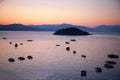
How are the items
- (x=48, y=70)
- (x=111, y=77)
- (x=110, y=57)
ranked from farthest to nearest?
(x=110, y=57) → (x=48, y=70) → (x=111, y=77)

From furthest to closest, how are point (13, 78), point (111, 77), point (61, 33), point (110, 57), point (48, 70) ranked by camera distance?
point (61, 33) < point (110, 57) < point (48, 70) < point (111, 77) < point (13, 78)

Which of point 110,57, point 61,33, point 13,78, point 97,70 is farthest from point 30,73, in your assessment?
point 61,33

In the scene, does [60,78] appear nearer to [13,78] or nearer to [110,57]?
[13,78]

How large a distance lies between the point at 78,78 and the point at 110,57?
23.6ft

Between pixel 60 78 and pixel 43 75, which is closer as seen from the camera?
pixel 60 78

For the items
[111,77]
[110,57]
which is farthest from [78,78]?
[110,57]

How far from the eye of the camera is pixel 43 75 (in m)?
10.8

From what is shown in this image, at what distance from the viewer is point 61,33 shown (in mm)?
60000

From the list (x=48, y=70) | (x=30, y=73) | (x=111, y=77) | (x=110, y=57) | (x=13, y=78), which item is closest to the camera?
(x=13, y=78)

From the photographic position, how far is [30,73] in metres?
11.1

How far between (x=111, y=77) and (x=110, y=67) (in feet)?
6.98

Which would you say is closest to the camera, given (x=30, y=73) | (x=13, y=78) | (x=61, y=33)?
(x=13, y=78)

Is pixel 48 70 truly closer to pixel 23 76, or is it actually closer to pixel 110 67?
pixel 23 76

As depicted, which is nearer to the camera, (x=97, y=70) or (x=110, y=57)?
(x=97, y=70)
